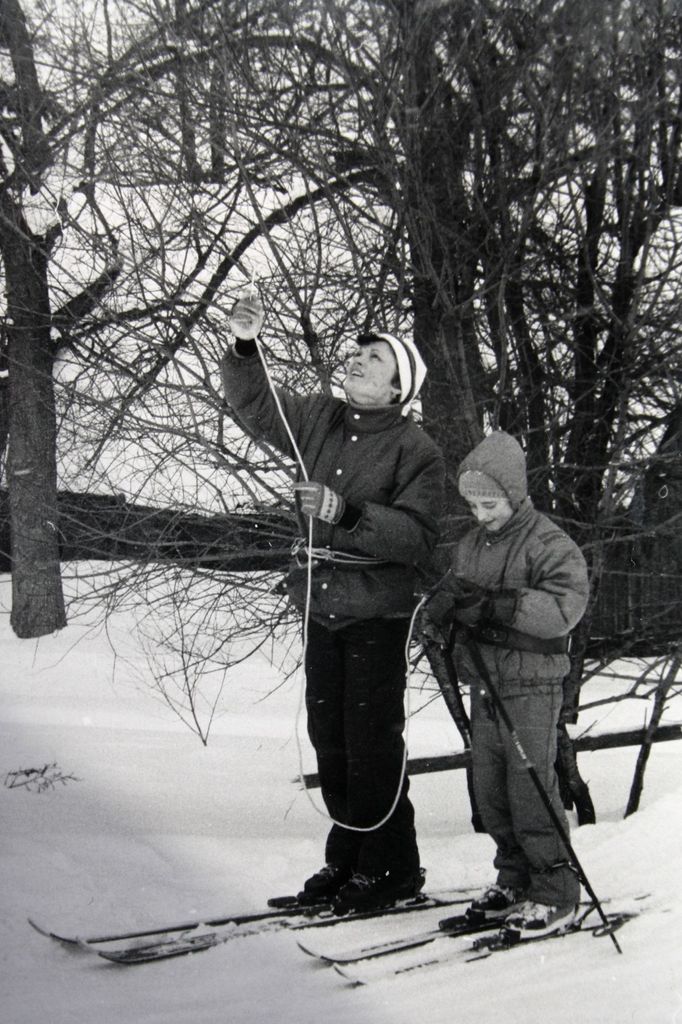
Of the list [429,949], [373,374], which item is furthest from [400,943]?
[373,374]

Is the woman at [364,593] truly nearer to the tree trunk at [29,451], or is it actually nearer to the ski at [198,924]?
the ski at [198,924]

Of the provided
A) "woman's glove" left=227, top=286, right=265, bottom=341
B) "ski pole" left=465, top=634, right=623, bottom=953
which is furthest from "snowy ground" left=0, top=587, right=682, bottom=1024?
"woman's glove" left=227, top=286, right=265, bottom=341

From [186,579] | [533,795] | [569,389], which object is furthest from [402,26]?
[533,795]

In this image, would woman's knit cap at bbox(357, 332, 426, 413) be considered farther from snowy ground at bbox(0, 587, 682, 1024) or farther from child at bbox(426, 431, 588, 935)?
snowy ground at bbox(0, 587, 682, 1024)

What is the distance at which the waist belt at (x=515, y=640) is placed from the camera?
3.40m

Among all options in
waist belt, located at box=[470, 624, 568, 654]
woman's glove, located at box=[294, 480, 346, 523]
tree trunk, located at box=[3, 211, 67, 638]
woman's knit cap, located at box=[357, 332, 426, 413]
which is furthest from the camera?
tree trunk, located at box=[3, 211, 67, 638]

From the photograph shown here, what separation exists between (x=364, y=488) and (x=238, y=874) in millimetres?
1606

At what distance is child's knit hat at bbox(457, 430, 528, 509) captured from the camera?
3475 mm

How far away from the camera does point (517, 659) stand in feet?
11.3

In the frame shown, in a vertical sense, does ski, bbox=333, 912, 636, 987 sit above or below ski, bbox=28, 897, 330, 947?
below

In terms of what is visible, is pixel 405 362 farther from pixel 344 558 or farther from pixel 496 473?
pixel 344 558

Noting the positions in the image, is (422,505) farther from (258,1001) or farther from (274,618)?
(274,618)

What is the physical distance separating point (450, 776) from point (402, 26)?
410 centimetres

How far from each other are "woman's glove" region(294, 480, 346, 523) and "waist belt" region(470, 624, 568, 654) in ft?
1.99
